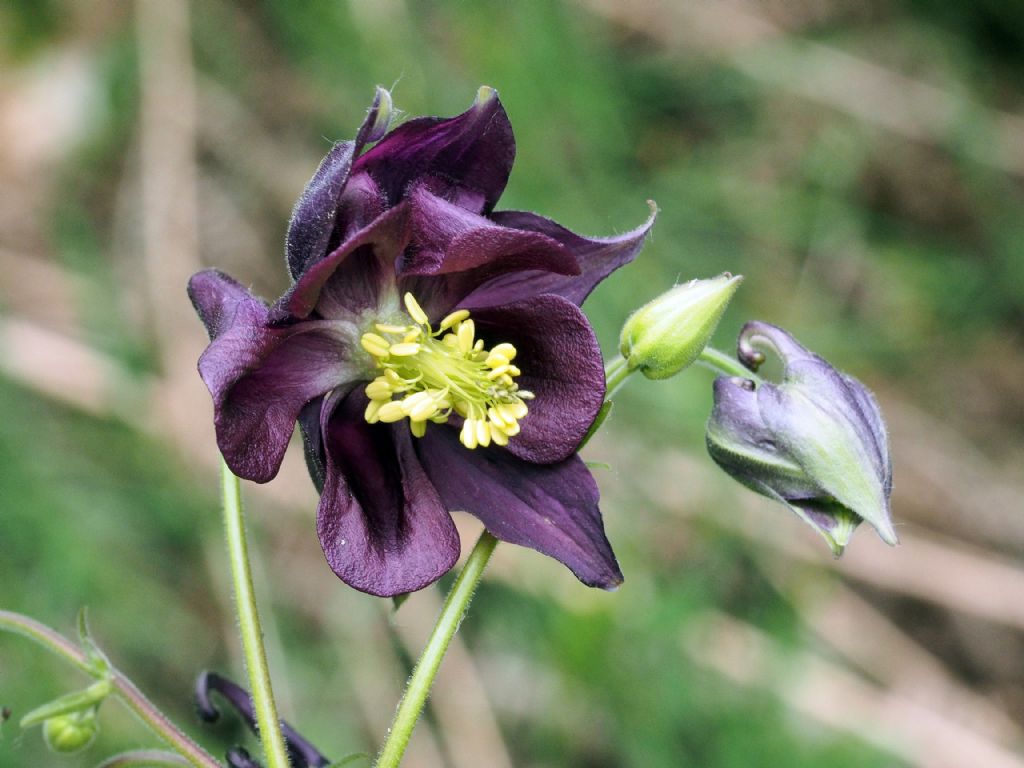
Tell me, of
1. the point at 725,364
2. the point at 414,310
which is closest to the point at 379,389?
the point at 414,310

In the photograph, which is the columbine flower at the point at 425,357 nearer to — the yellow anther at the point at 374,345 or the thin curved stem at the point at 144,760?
the yellow anther at the point at 374,345

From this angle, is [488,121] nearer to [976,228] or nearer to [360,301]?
[360,301]

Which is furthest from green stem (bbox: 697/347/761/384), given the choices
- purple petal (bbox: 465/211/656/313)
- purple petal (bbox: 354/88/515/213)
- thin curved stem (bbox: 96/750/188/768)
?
thin curved stem (bbox: 96/750/188/768)

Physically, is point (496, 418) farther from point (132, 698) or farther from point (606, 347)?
point (606, 347)

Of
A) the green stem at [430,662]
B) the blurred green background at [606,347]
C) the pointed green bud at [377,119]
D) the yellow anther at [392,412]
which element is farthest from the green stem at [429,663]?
the blurred green background at [606,347]

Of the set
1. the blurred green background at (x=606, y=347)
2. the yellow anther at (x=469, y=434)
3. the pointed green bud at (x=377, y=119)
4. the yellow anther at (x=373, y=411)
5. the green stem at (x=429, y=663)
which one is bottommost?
the blurred green background at (x=606, y=347)

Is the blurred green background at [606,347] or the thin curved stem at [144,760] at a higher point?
the thin curved stem at [144,760]

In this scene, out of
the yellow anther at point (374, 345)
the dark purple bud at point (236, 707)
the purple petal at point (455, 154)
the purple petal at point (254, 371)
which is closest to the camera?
the purple petal at point (254, 371)

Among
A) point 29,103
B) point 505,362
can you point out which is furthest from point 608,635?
point 29,103
